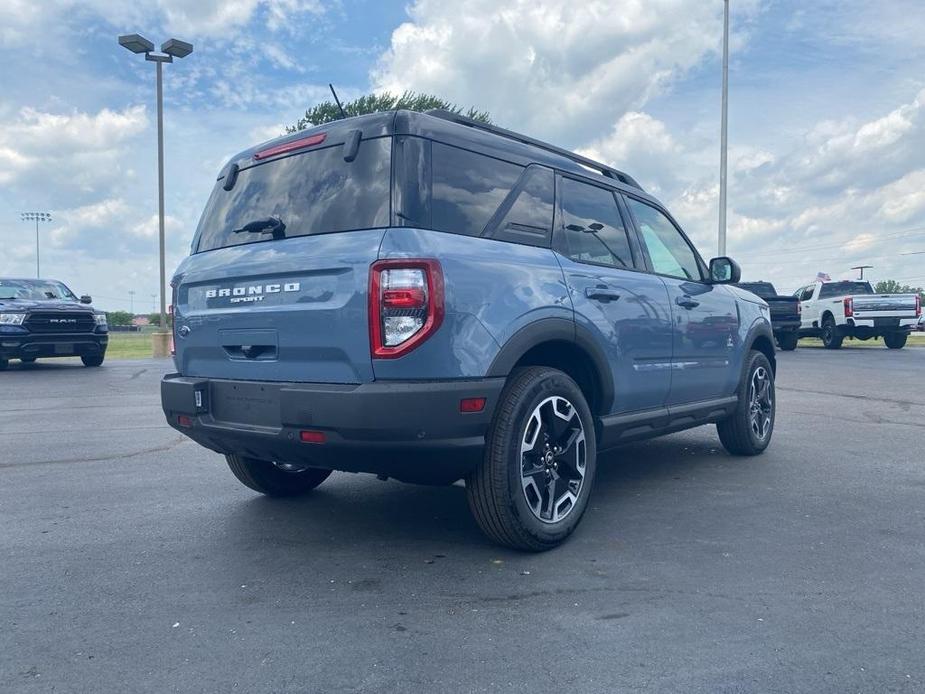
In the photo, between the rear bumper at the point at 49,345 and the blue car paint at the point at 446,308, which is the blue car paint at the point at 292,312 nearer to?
the blue car paint at the point at 446,308

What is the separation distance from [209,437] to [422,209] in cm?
154

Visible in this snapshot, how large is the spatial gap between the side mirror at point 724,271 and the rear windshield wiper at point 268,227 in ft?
10.7

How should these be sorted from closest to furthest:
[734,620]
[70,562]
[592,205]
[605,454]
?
1. [734,620]
2. [70,562]
3. [592,205]
4. [605,454]

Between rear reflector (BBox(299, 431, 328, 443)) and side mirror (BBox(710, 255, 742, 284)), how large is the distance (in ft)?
11.4

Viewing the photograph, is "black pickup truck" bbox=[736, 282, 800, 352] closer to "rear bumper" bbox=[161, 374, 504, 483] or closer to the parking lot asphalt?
the parking lot asphalt

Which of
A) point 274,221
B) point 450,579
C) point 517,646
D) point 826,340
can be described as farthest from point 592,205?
point 826,340

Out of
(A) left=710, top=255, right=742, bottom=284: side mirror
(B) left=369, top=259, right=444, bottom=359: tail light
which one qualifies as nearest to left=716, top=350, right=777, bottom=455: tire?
(A) left=710, top=255, right=742, bottom=284: side mirror

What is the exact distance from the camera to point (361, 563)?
3.59 meters

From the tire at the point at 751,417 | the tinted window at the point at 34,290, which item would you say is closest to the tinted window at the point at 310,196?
the tire at the point at 751,417

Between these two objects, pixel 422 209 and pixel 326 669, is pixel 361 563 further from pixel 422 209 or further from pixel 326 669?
pixel 422 209

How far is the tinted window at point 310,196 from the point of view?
3.49m

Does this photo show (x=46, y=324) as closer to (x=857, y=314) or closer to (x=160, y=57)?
(x=160, y=57)

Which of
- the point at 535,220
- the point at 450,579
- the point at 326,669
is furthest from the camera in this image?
the point at 535,220

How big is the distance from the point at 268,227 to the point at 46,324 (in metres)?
12.5
